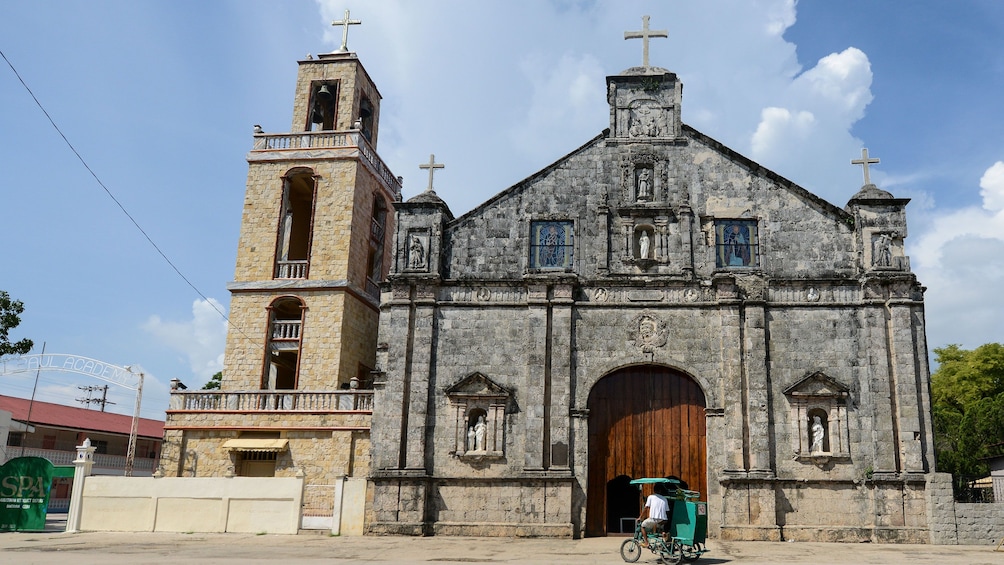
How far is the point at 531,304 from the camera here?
862 inches

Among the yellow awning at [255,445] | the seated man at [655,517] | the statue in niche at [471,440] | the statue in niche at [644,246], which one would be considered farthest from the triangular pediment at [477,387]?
the seated man at [655,517]

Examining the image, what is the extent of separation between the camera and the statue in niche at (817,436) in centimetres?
2045

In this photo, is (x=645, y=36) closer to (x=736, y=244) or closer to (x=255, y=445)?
(x=736, y=244)

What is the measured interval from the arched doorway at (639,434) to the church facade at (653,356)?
54 millimetres

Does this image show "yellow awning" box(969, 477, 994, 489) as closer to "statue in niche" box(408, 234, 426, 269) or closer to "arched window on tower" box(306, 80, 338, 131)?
"statue in niche" box(408, 234, 426, 269)

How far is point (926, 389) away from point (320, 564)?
15.7 metres

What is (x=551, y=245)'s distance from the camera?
2267 centimetres

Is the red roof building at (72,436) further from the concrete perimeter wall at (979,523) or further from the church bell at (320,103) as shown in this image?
the concrete perimeter wall at (979,523)

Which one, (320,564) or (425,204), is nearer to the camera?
(320,564)

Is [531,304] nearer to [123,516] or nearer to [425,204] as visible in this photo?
[425,204]

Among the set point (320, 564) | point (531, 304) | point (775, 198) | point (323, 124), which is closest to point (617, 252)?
point (531, 304)

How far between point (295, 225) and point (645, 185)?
14979mm

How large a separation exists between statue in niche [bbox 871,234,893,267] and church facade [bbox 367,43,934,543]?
5 cm

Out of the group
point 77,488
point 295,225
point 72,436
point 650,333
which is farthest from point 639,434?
point 72,436
